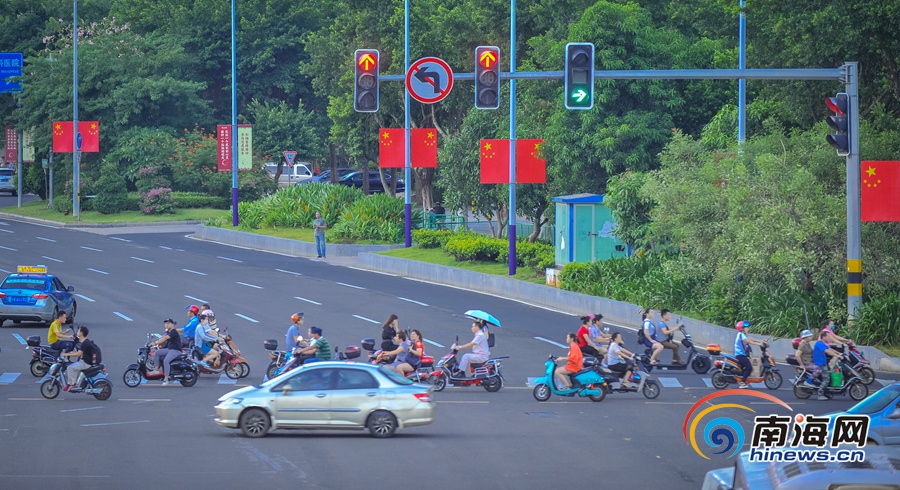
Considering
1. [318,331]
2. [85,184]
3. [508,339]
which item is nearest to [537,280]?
[508,339]

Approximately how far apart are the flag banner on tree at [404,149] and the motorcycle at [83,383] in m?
26.0

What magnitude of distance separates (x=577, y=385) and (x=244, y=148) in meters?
40.4

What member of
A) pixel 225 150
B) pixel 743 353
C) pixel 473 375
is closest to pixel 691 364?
pixel 743 353

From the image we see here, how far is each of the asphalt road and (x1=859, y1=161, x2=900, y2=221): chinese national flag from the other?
4.59m

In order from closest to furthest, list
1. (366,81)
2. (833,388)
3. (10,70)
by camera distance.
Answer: (366,81), (833,388), (10,70)

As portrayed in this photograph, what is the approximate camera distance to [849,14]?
3091 centimetres

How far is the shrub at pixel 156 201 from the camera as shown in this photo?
6538cm

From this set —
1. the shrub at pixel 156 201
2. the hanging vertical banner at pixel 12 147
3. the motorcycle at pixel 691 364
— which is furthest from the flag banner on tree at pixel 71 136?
the motorcycle at pixel 691 364

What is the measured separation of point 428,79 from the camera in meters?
23.3

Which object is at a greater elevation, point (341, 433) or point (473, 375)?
point (473, 375)

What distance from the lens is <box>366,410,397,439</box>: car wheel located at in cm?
1916

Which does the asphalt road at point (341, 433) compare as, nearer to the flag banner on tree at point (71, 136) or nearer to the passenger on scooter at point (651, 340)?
the passenger on scooter at point (651, 340)

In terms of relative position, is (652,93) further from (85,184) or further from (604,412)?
(85,184)

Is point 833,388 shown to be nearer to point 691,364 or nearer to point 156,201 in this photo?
point 691,364
